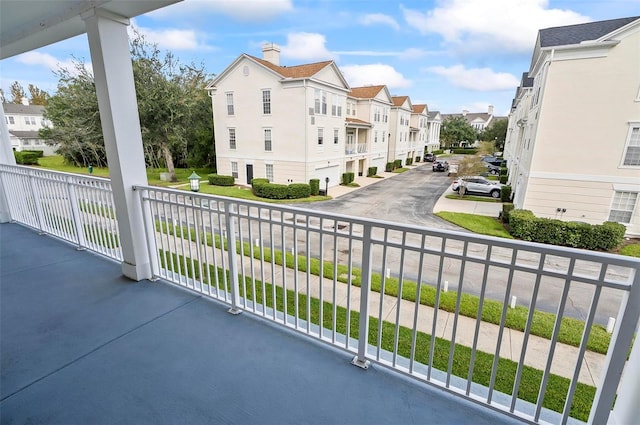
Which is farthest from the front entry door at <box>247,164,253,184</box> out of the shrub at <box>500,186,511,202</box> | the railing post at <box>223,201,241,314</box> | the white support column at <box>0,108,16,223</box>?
the railing post at <box>223,201,241,314</box>

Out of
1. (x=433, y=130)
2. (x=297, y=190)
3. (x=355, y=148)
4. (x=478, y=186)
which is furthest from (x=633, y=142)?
(x=433, y=130)

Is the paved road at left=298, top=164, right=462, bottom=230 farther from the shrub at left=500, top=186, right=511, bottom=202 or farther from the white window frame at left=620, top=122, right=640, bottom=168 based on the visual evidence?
the white window frame at left=620, top=122, right=640, bottom=168

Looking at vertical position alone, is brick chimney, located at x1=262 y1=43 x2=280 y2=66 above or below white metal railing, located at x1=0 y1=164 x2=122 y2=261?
above

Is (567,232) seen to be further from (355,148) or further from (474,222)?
(355,148)

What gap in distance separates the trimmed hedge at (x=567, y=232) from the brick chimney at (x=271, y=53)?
14186 millimetres

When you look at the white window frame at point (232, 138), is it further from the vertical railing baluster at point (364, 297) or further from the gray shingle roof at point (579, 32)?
the vertical railing baluster at point (364, 297)

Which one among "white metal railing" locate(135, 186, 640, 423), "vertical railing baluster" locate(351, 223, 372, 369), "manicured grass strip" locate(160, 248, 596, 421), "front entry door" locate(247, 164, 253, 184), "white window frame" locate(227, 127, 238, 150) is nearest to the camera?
"white metal railing" locate(135, 186, 640, 423)

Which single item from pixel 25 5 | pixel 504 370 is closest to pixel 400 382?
pixel 504 370

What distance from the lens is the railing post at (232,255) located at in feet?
7.71

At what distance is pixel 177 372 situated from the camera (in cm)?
182

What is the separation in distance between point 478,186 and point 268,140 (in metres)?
11.1

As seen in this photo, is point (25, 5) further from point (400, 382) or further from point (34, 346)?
point (400, 382)

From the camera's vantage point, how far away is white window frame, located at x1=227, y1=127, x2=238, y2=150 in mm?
15613

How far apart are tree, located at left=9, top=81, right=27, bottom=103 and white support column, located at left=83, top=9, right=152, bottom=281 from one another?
143ft
